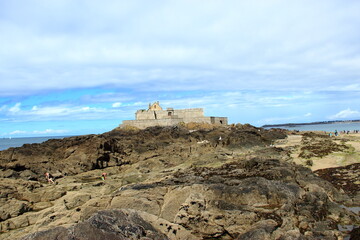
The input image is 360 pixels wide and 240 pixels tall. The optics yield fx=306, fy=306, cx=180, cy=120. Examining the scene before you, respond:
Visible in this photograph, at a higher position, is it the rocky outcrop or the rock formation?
the rocky outcrop

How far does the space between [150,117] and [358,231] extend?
130 feet

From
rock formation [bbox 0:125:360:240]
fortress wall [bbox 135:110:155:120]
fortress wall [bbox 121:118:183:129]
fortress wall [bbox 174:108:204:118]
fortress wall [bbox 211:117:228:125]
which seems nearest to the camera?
rock formation [bbox 0:125:360:240]

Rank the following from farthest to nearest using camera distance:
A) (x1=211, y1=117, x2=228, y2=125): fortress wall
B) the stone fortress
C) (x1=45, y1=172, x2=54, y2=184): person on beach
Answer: (x1=211, y1=117, x2=228, y2=125): fortress wall → the stone fortress → (x1=45, y1=172, x2=54, y2=184): person on beach

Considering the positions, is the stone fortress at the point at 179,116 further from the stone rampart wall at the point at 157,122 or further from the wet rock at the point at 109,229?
the wet rock at the point at 109,229

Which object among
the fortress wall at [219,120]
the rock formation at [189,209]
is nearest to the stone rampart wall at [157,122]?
the fortress wall at [219,120]

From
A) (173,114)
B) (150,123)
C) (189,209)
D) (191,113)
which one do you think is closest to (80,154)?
(189,209)

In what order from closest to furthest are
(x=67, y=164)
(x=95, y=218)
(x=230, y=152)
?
(x=95, y=218) < (x=67, y=164) < (x=230, y=152)

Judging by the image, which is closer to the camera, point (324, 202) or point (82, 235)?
point (82, 235)

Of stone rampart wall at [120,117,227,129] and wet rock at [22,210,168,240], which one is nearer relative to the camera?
wet rock at [22,210,168,240]

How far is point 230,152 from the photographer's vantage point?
22875mm

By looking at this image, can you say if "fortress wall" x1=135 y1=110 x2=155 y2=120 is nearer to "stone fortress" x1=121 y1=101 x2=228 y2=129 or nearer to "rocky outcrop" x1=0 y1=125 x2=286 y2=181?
"stone fortress" x1=121 y1=101 x2=228 y2=129

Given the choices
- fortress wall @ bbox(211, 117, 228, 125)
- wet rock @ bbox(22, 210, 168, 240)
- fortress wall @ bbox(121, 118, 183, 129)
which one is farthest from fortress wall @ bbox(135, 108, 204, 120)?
wet rock @ bbox(22, 210, 168, 240)

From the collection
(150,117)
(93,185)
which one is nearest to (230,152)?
(93,185)

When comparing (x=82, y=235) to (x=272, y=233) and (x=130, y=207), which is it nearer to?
(x=130, y=207)
